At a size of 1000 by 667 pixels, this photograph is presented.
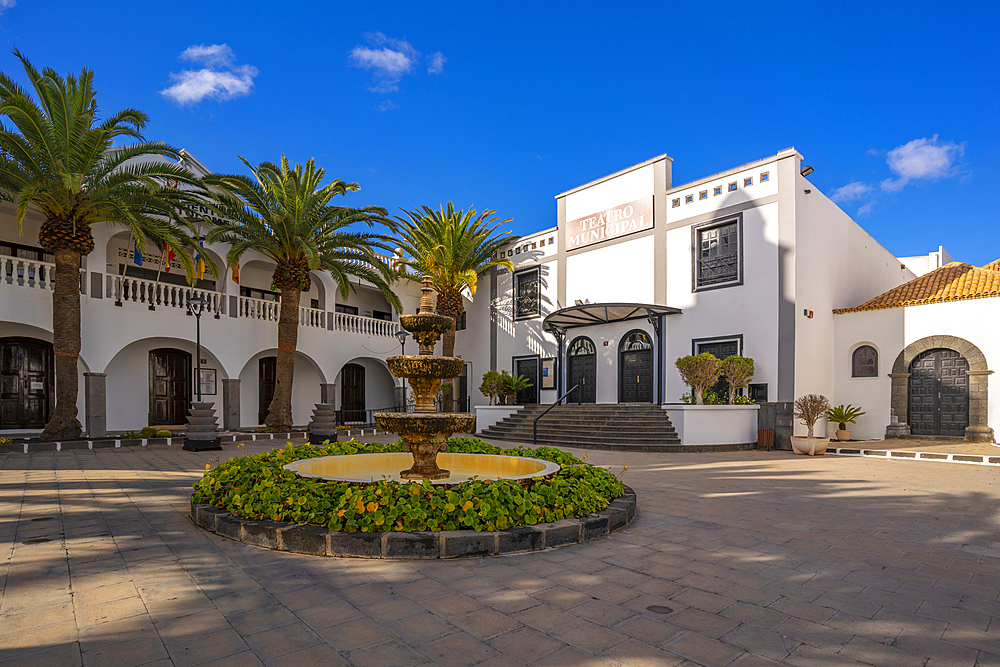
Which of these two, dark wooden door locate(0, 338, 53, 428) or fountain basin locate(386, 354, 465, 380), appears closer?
fountain basin locate(386, 354, 465, 380)

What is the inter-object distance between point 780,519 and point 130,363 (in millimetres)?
18939

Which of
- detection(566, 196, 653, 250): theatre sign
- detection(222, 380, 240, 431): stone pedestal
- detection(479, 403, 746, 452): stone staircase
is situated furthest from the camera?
detection(566, 196, 653, 250): theatre sign

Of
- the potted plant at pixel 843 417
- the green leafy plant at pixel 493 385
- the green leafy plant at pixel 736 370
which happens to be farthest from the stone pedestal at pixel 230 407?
the potted plant at pixel 843 417

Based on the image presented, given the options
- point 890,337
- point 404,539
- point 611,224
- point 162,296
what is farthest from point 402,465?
point 890,337

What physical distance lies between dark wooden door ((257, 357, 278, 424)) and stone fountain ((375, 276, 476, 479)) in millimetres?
15510

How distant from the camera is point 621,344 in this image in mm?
20422

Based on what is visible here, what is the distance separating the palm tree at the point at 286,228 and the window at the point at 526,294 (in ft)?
26.6

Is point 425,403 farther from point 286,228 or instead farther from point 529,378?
point 529,378

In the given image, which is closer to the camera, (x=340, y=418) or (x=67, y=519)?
(x=67, y=519)

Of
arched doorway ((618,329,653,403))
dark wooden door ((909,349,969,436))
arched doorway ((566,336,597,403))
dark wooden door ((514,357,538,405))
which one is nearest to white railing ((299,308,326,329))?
dark wooden door ((514,357,538,405))

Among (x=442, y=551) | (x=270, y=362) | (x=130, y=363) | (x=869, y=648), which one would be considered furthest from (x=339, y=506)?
(x=270, y=362)

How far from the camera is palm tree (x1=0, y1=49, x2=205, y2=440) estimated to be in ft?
40.3

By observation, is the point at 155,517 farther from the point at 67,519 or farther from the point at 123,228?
the point at 123,228

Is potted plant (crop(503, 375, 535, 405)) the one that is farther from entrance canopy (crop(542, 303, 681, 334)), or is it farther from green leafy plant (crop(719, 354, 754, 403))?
green leafy plant (crop(719, 354, 754, 403))
